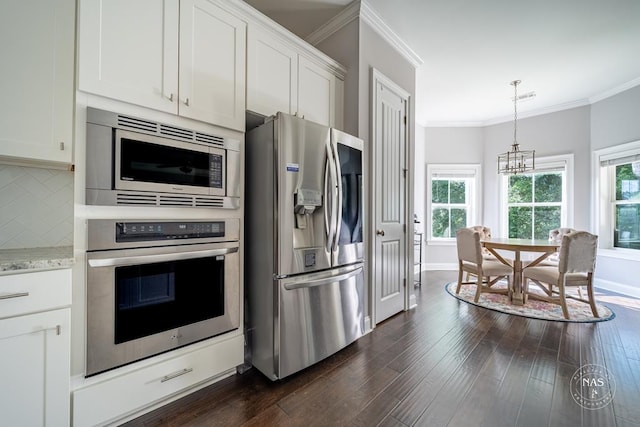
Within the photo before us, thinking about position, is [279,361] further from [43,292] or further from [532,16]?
[532,16]

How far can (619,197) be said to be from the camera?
4141 millimetres

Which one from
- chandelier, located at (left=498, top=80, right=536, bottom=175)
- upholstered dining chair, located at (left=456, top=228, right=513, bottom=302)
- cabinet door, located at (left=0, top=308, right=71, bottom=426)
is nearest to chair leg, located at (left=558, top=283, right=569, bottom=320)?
upholstered dining chair, located at (left=456, top=228, right=513, bottom=302)

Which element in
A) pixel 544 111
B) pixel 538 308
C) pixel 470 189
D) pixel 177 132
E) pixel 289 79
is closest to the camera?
pixel 177 132

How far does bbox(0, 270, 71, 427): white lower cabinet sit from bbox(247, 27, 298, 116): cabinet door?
1.50 meters

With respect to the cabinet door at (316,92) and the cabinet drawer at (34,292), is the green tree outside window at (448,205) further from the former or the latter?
the cabinet drawer at (34,292)

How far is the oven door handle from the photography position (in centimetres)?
132

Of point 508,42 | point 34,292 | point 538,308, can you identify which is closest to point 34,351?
point 34,292

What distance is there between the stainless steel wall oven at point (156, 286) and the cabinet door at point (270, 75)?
92 centimetres

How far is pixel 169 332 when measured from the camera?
154cm

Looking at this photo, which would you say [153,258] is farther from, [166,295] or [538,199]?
[538,199]

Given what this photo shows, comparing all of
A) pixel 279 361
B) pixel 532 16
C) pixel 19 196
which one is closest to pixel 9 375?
pixel 19 196

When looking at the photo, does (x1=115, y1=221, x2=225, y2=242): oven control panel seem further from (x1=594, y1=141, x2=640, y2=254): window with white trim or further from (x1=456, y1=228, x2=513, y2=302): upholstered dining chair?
(x1=594, y1=141, x2=640, y2=254): window with white trim

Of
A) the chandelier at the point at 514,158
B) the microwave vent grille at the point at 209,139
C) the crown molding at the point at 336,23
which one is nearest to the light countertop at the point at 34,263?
the microwave vent grille at the point at 209,139

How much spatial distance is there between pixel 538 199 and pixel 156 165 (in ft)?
20.3
